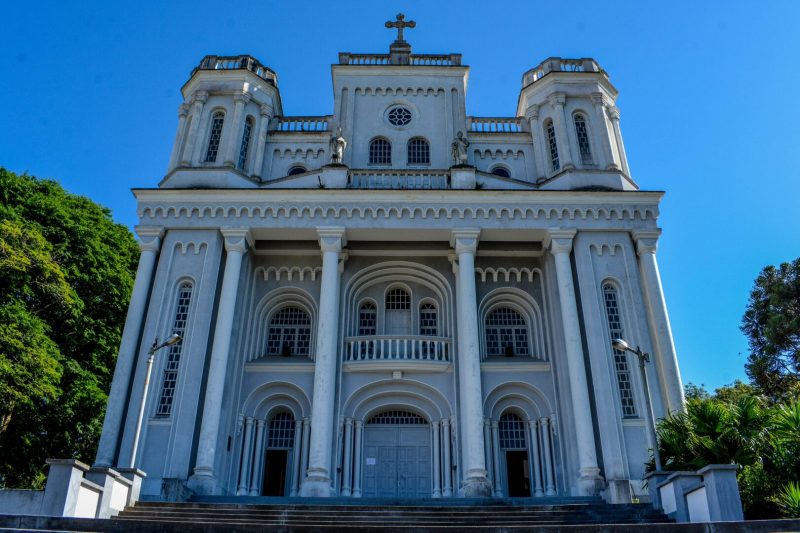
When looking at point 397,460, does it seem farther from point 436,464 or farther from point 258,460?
point 258,460

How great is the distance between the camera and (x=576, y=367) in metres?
20.5

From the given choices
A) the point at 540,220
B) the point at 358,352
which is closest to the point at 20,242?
the point at 358,352

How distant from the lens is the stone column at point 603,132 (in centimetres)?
2470

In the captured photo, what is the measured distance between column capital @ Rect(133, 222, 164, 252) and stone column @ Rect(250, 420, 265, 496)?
699 centimetres

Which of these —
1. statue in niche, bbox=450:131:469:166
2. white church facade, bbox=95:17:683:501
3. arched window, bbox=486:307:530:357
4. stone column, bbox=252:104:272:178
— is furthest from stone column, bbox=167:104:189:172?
arched window, bbox=486:307:530:357

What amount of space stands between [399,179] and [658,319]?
10207mm

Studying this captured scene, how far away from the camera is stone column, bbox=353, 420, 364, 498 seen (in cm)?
2124

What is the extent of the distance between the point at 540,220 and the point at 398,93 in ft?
29.1

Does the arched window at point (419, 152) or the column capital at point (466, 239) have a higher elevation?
the arched window at point (419, 152)

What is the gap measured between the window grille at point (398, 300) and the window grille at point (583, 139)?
8588mm

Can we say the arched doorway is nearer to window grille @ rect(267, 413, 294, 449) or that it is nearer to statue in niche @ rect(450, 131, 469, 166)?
window grille @ rect(267, 413, 294, 449)

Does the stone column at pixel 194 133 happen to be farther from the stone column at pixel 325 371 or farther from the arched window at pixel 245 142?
the stone column at pixel 325 371

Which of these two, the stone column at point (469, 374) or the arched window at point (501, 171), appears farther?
the arched window at point (501, 171)

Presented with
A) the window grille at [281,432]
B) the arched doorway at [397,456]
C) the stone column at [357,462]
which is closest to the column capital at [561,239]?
the arched doorway at [397,456]
